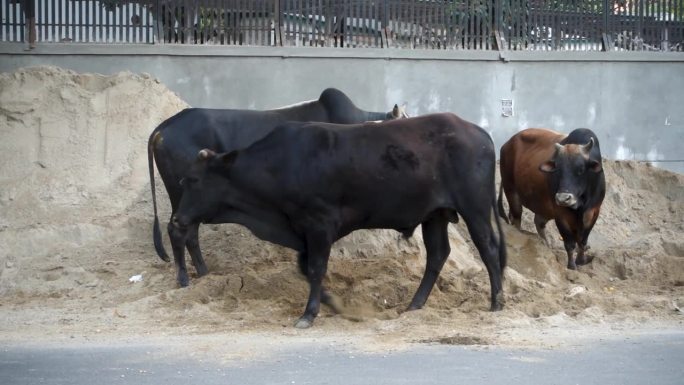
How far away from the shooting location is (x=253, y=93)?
15016mm

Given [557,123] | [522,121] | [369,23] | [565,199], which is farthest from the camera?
[557,123]

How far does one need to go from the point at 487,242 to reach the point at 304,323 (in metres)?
1.88

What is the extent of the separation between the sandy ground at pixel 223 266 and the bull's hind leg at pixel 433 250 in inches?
9.5

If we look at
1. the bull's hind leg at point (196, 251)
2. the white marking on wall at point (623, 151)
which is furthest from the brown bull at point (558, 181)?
the bull's hind leg at point (196, 251)

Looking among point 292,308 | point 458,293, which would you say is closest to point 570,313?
point 458,293

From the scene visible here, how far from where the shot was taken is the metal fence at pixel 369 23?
14.7 meters

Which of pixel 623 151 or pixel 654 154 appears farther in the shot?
pixel 654 154

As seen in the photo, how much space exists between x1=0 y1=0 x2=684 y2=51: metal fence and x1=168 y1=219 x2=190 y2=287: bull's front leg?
14.3ft

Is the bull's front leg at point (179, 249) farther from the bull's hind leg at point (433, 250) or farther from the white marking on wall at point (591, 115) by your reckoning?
the white marking on wall at point (591, 115)

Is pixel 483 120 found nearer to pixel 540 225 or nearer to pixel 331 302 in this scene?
pixel 540 225

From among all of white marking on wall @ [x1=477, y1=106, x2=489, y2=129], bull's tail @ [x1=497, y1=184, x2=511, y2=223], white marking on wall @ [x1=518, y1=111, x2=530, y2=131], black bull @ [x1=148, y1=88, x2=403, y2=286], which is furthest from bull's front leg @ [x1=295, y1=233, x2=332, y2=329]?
white marking on wall @ [x1=518, y1=111, x2=530, y2=131]

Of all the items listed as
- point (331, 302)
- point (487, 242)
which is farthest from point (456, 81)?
point (331, 302)

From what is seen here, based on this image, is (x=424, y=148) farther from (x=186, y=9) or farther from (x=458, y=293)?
(x=186, y=9)

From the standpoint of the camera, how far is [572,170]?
1270 centimetres
